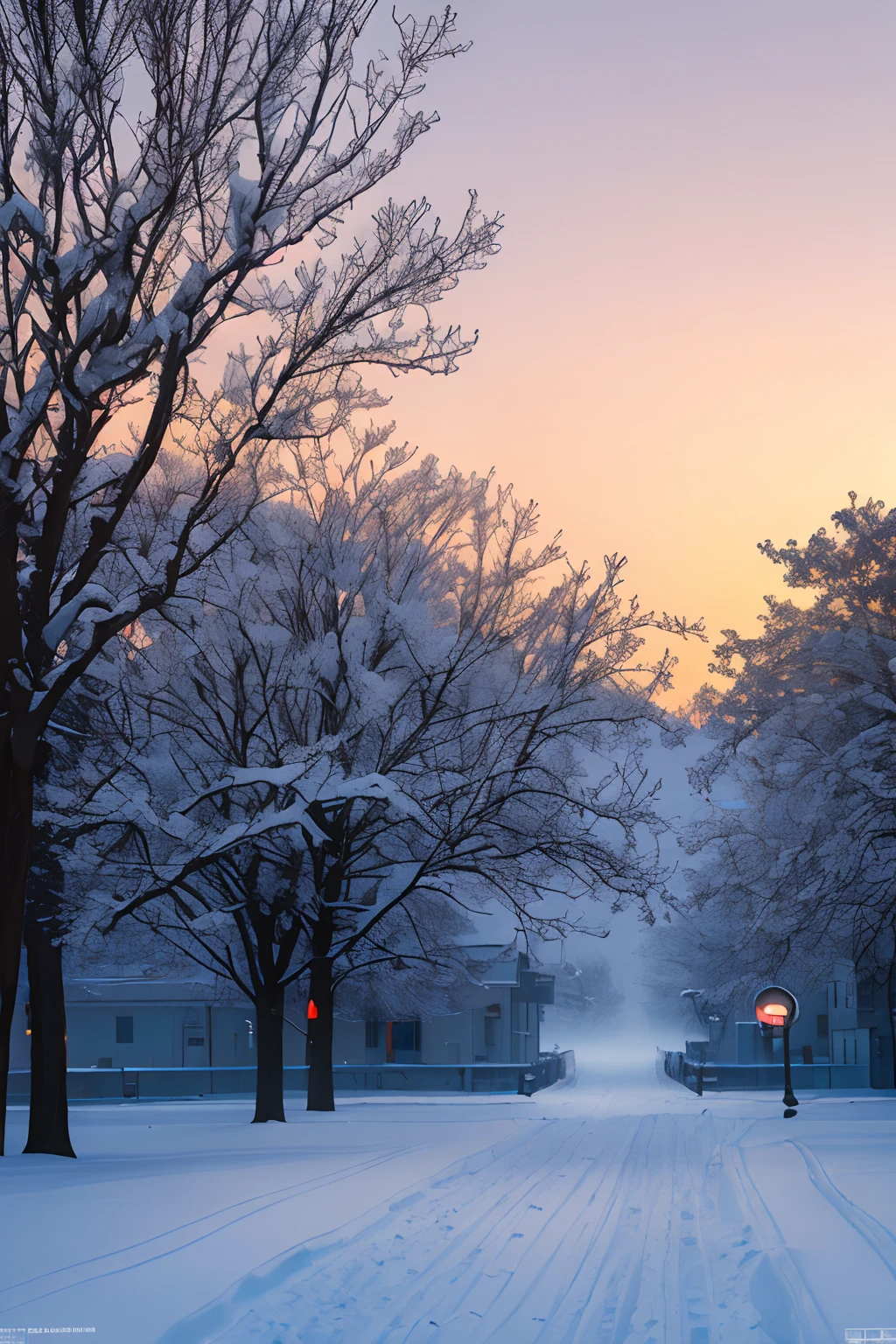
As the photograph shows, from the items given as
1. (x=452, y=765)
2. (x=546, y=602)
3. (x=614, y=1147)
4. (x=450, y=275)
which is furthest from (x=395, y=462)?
(x=614, y=1147)

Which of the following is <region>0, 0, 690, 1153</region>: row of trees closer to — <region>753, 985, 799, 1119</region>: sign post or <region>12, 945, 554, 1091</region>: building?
<region>753, 985, 799, 1119</region>: sign post

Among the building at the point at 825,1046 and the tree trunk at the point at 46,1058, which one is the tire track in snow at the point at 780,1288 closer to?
the tree trunk at the point at 46,1058

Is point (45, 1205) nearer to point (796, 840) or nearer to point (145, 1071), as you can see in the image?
point (796, 840)

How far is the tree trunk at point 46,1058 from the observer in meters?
14.7

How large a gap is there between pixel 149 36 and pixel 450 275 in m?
3.76

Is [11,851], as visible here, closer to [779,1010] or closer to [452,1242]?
[452,1242]

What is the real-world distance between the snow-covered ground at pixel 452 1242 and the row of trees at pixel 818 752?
237 inches

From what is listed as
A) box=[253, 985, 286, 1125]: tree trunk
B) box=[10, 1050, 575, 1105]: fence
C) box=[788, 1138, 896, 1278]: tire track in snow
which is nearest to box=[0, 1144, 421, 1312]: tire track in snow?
box=[788, 1138, 896, 1278]: tire track in snow

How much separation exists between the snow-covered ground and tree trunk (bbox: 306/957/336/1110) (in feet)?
16.3

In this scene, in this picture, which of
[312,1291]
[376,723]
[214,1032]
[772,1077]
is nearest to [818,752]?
[376,723]

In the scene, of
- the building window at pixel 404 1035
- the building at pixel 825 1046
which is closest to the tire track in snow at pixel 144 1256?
the building at pixel 825 1046

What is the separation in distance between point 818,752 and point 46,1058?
13.0m

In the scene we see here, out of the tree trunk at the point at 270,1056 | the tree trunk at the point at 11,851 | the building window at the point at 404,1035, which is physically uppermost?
the tree trunk at the point at 11,851

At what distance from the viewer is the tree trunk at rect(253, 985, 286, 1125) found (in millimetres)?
19219
